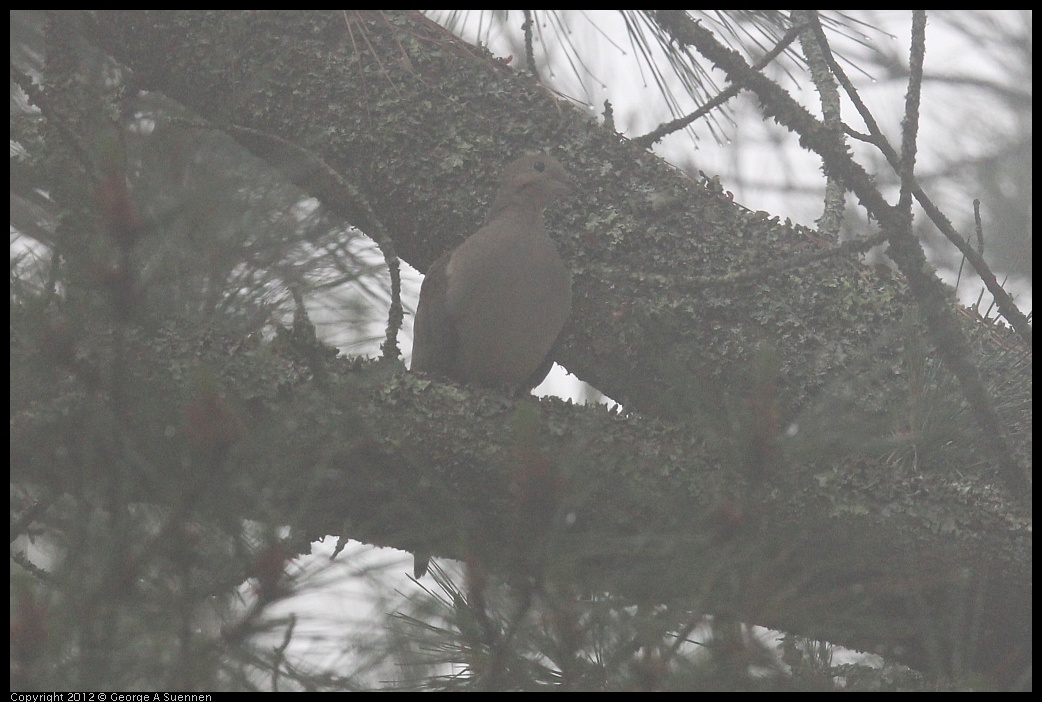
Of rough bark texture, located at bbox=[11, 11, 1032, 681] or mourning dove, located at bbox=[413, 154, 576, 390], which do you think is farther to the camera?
mourning dove, located at bbox=[413, 154, 576, 390]

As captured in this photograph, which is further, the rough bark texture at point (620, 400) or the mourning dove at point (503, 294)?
the mourning dove at point (503, 294)

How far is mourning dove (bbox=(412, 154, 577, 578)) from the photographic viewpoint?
3.28 meters

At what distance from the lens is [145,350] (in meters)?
2.16

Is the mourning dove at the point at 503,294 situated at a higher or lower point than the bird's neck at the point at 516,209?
lower

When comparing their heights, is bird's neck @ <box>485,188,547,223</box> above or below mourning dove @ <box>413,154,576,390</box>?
above

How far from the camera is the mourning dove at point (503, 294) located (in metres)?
3.28

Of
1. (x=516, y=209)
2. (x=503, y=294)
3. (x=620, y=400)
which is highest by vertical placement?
(x=516, y=209)

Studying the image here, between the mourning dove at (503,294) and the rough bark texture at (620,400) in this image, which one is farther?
the mourning dove at (503,294)

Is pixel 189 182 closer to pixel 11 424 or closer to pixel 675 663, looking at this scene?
pixel 11 424

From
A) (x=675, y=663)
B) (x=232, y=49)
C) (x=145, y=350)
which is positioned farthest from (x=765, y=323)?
(x=232, y=49)

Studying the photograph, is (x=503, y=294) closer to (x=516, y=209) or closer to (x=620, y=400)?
(x=516, y=209)

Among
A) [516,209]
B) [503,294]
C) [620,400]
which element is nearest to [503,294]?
[503,294]

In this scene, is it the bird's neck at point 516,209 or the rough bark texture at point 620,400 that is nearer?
the rough bark texture at point 620,400

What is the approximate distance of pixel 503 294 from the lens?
356 centimetres
